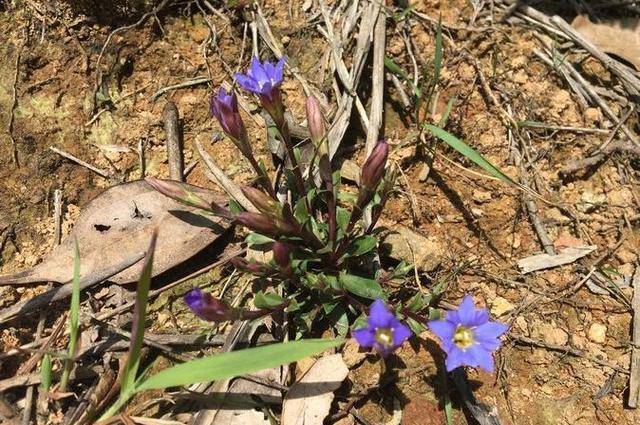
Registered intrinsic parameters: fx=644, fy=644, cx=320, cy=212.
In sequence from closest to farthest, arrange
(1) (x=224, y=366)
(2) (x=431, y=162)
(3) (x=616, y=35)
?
(1) (x=224, y=366) < (2) (x=431, y=162) < (3) (x=616, y=35)

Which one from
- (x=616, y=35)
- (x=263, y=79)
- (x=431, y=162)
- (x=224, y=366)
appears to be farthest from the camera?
(x=616, y=35)

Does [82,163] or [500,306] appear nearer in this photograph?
[500,306]

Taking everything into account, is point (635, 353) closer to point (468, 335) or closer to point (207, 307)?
point (468, 335)

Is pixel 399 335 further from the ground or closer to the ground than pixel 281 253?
closer to the ground

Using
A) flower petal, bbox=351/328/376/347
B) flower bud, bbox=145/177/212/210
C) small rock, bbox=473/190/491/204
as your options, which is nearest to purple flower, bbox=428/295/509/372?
flower petal, bbox=351/328/376/347

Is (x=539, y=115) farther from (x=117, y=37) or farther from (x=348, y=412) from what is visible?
(x=117, y=37)

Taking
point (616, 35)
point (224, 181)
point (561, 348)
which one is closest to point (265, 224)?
point (224, 181)

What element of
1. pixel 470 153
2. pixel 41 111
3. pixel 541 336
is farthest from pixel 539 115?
pixel 41 111
